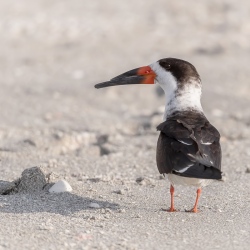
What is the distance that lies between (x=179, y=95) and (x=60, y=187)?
1.20 m

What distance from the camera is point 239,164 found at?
7.61m

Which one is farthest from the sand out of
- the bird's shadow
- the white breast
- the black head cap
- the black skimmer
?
the black head cap

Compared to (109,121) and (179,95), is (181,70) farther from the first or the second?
(109,121)

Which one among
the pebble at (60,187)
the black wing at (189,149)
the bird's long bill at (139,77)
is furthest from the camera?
the bird's long bill at (139,77)

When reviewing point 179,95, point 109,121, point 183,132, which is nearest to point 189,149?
point 183,132

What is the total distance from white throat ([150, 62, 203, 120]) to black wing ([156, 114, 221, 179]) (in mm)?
347

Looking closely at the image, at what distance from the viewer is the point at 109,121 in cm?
985

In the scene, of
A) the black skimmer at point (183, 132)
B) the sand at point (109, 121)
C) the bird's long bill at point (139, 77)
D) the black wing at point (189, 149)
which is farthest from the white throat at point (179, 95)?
the sand at point (109, 121)

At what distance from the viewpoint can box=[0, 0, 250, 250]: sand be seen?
5.28 metres

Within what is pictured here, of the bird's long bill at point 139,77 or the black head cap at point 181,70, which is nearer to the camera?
the black head cap at point 181,70

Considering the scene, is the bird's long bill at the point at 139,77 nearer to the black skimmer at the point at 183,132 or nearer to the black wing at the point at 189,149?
the black skimmer at the point at 183,132

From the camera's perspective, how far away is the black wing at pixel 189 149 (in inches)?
213

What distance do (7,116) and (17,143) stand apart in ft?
5.78

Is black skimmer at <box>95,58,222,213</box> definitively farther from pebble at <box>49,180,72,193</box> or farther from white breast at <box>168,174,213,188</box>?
pebble at <box>49,180,72,193</box>
